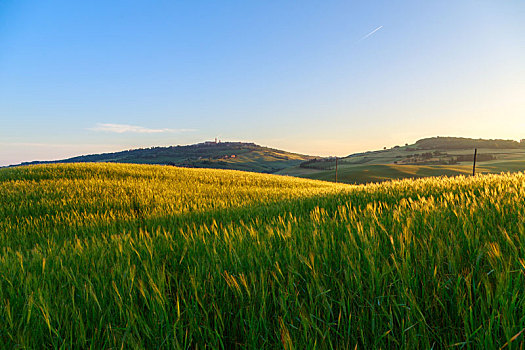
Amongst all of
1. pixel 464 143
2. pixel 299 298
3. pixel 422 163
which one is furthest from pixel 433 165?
pixel 299 298

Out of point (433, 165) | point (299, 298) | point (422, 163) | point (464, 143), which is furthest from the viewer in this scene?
point (464, 143)

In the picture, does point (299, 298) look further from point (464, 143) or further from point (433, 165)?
point (464, 143)

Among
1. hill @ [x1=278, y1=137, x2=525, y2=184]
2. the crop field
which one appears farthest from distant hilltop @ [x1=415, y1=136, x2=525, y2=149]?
the crop field

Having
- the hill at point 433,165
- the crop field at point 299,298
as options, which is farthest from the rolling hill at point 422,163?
the crop field at point 299,298

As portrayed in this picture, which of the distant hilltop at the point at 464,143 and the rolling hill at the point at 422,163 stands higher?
the distant hilltop at the point at 464,143

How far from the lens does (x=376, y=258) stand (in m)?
1.59

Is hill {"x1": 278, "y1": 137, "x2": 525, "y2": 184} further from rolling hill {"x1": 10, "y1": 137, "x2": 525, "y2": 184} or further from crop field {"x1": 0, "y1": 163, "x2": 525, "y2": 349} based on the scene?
crop field {"x1": 0, "y1": 163, "x2": 525, "y2": 349}

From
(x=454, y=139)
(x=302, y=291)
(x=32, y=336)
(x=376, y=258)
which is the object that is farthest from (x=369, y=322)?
(x=454, y=139)

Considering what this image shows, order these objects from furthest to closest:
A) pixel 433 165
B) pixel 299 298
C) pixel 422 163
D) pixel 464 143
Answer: pixel 464 143 < pixel 422 163 < pixel 433 165 < pixel 299 298

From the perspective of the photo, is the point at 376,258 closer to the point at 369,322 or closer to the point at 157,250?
the point at 369,322

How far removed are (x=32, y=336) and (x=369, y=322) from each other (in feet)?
5.45

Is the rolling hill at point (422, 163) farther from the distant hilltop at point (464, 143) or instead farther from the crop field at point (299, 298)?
the crop field at point (299, 298)

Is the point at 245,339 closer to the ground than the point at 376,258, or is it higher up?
closer to the ground

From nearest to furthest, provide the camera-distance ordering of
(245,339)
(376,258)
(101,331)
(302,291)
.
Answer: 1. (245,339)
2. (101,331)
3. (302,291)
4. (376,258)
